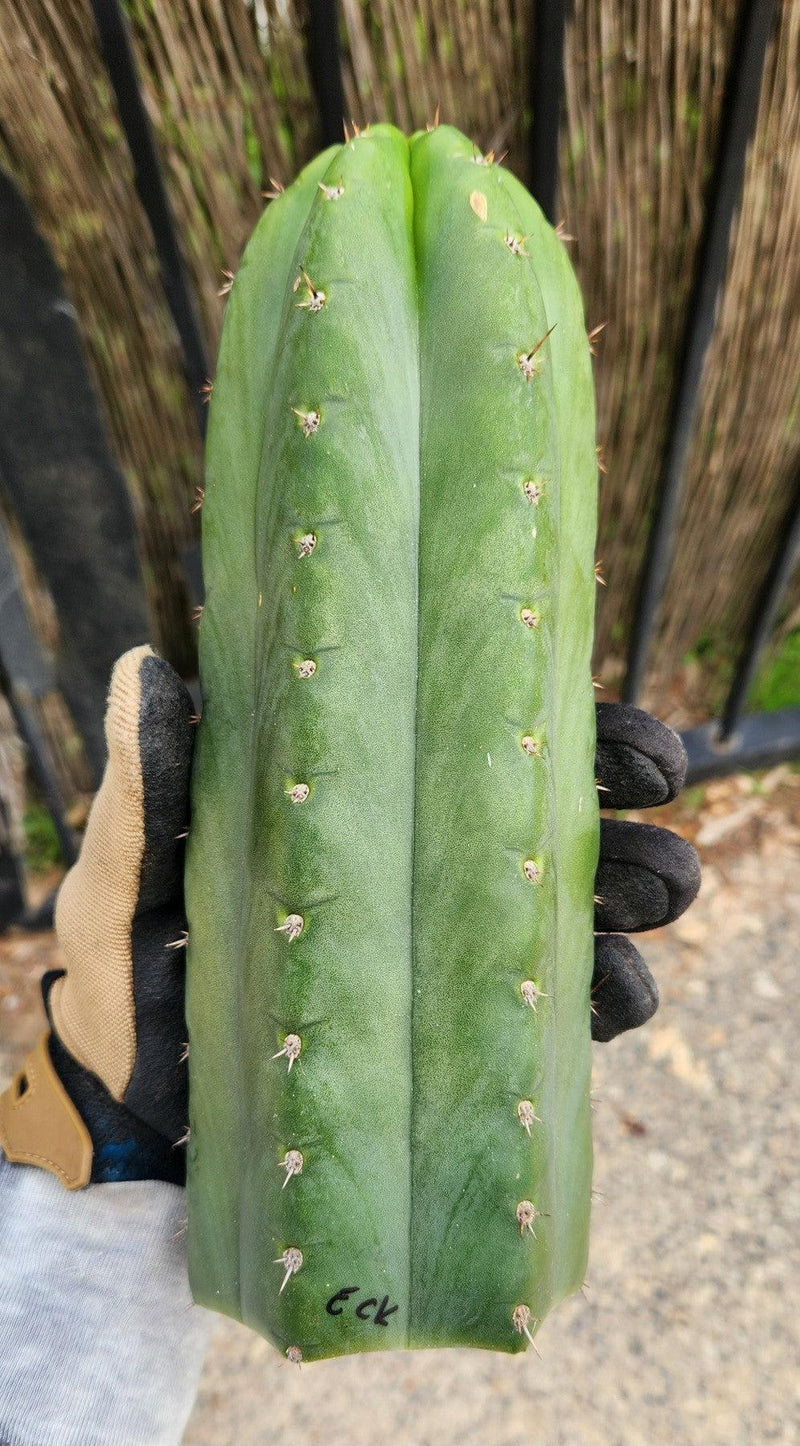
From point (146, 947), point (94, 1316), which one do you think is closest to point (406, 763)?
point (146, 947)

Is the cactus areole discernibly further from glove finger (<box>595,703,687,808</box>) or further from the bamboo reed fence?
Result: the bamboo reed fence

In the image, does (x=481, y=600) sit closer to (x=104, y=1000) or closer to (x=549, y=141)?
(x=104, y=1000)

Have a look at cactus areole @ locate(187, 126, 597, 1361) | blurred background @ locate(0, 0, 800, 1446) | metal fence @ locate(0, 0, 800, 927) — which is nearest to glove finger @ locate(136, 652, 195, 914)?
cactus areole @ locate(187, 126, 597, 1361)

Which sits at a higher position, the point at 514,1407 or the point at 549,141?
the point at 549,141

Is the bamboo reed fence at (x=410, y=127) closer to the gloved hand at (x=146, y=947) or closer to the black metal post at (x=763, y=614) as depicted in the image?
the black metal post at (x=763, y=614)

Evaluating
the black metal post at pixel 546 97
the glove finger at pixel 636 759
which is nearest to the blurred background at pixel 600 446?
the black metal post at pixel 546 97

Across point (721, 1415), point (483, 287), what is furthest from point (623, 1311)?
point (483, 287)

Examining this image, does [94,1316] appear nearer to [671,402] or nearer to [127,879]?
[127,879]
